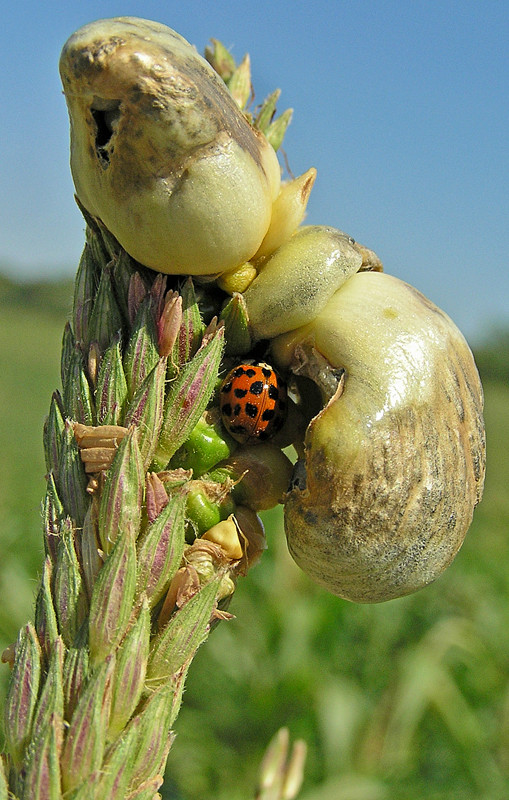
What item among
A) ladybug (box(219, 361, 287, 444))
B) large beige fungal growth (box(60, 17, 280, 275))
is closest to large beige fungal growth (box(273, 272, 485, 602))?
ladybug (box(219, 361, 287, 444))

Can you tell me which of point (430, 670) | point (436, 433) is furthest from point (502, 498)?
point (436, 433)

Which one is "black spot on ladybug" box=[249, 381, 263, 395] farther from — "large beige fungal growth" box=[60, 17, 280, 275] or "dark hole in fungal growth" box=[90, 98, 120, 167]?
"dark hole in fungal growth" box=[90, 98, 120, 167]

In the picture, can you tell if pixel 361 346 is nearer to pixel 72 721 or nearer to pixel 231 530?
pixel 231 530

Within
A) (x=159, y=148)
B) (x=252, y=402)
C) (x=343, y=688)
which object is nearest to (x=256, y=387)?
(x=252, y=402)

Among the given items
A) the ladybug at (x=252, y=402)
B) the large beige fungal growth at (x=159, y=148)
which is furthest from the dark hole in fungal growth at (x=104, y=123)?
the ladybug at (x=252, y=402)

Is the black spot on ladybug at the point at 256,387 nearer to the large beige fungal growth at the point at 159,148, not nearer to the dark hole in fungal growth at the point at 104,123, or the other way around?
the large beige fungal growth at the point at 159,148

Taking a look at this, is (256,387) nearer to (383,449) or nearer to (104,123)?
(383,449)
